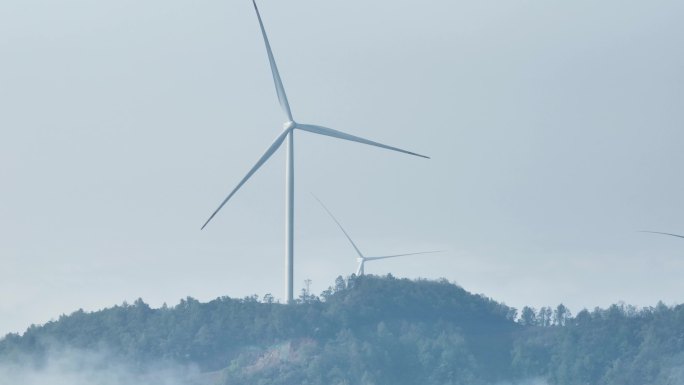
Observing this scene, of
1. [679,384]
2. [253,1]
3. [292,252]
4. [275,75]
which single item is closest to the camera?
[253,1]

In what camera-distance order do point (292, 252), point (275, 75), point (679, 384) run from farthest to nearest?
1. point (679, 384)
2. point (292, 252)
3. point (275, 75)

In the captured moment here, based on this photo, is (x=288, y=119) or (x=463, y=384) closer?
(x=288, y=119)

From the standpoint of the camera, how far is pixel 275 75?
486ft

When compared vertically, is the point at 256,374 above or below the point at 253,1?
below

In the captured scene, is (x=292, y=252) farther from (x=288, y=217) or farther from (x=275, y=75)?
(x=275, y=75)

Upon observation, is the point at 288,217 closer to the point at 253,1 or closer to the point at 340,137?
the point at 340,137

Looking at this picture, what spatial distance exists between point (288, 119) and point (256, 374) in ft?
170

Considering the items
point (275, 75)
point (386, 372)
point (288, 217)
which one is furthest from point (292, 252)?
point (386, 372)

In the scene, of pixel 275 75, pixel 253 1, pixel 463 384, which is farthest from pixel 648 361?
pixel 253 1

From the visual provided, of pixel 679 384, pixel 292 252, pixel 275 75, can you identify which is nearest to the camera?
pixel 275 75

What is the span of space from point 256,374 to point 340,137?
53790 millimetres

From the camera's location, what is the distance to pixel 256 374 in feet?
655

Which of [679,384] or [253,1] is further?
[679,384]

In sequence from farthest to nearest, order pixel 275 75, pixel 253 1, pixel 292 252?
pixel 292 252, pixel 275 75, pixel 253 1
